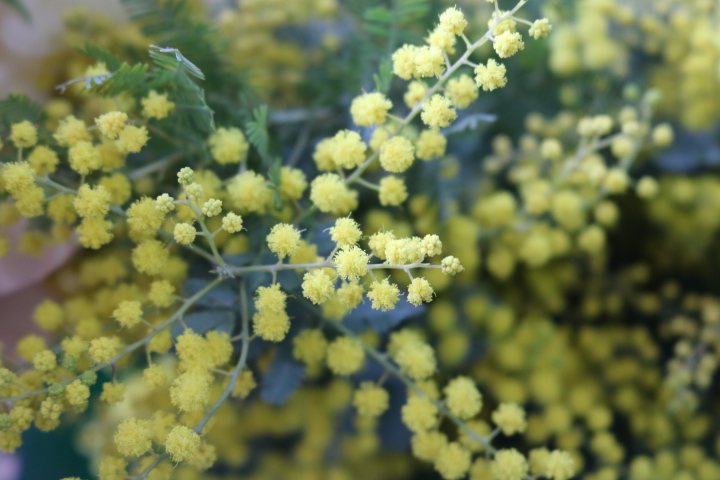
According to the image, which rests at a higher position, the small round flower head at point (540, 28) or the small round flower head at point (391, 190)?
the small round flower head at point (540, 28)

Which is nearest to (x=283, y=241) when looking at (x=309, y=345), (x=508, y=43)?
(x=309, y=345)

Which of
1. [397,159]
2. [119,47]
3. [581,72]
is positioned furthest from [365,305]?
[581,72]

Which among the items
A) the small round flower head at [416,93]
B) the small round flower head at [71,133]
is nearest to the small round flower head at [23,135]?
the small round flower head at [71,133]

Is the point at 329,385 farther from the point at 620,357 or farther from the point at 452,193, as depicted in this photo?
the point at 620,357

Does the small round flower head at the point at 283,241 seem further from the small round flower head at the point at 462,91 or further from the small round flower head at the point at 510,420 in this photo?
the small round flower head at the point at 510,420

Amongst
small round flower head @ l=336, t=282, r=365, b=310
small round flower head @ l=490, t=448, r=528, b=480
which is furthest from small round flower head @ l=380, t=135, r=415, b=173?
small round flower head @ l=490, t=448, r=528, b=480
